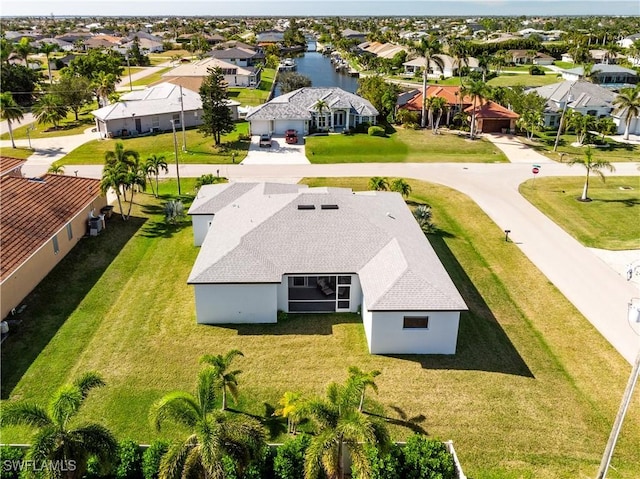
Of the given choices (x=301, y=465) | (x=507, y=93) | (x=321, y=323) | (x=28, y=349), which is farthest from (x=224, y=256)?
(x=507, y=93)

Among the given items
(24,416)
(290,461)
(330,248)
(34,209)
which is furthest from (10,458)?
(34,209)

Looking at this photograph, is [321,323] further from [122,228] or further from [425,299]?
[122,228]

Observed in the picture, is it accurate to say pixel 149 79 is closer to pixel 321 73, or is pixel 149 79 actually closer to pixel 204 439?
pixel 321 73

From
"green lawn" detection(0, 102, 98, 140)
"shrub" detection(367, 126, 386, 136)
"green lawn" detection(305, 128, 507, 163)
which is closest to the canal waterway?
"green lawn" detection(0, 102, 98, 140)

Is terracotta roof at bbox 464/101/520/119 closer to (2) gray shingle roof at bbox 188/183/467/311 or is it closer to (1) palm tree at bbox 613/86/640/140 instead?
(1) palm tree at bbox 613/86/640/140

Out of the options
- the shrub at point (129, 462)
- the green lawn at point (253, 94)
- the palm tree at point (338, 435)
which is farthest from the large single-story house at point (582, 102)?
the shrub at point (129, 462)

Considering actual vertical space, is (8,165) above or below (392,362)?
above
